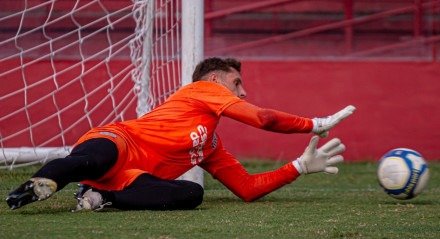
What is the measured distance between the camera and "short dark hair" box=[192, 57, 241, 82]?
6.10m

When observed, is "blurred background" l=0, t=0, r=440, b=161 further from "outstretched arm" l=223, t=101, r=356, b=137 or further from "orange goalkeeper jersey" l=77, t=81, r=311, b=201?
"outstretched arm" l=223, t=101, r=356, b=137

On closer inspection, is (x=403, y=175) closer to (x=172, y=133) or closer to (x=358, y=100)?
(x=172, y=133)

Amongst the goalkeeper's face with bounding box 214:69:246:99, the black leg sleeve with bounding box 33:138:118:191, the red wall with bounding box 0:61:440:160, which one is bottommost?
the red wall with bounding box 0:61:440:160

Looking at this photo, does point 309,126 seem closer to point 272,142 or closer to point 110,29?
point 110,29

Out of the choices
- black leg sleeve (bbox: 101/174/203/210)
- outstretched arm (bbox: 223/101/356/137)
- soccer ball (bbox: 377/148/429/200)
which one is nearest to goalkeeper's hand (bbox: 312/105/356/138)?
outstretched arm (bbox: 223/101/356/137)

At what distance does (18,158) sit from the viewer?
7.09 meters

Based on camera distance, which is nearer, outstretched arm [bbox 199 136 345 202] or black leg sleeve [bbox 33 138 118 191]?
black leg sleeve [bbox 33 138 118 191]

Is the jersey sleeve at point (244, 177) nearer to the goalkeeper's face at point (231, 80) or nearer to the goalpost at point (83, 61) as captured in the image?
the goalkeeper's face at point (231, 80)

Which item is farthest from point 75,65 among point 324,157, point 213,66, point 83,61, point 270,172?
point 324,157

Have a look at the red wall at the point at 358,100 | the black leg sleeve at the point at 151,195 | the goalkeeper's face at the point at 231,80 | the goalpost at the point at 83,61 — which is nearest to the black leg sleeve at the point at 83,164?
the black leg sleeve at the point at 151,195

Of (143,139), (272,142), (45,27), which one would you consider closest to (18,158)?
(45,27)

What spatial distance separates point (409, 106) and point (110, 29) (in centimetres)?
301

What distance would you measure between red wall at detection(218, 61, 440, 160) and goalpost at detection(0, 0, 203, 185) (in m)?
1.54

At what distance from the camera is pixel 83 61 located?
7.78 m
